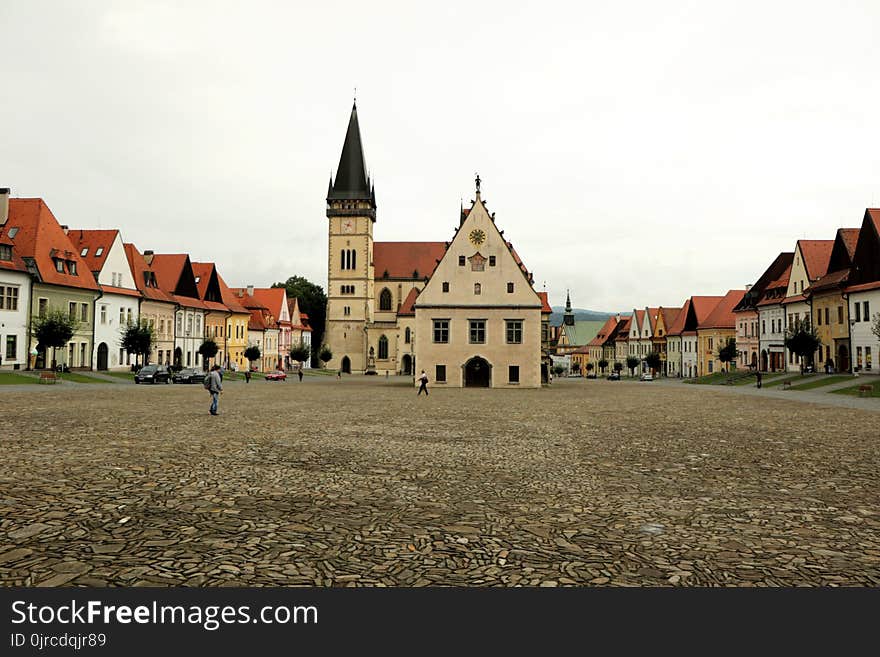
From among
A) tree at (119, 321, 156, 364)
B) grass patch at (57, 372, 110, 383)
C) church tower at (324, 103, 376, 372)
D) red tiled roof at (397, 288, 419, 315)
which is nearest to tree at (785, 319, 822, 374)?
tree at (119, 321, 156, 364)

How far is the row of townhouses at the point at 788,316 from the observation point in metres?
52.1

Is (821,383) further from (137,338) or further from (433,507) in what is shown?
(137,338)

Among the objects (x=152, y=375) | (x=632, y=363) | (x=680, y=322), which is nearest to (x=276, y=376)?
(x=152, y=375)

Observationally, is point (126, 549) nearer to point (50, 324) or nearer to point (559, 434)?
point (559, 434)

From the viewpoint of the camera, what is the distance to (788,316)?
67.4 m

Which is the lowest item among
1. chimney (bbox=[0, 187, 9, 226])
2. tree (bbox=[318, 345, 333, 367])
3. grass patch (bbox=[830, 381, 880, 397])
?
grass patch (bbox=[830, 381, 880, 397])

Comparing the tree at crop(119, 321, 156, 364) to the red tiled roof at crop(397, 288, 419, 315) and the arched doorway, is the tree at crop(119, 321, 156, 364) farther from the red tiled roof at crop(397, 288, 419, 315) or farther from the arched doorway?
the red tiled roof at crop(397, 288, 419, 315)

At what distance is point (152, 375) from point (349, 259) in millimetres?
61582

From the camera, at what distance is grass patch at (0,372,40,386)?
42.0m

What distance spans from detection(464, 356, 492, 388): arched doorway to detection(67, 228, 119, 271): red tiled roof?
32428 millimetres

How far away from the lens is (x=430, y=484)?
10422 millimetres

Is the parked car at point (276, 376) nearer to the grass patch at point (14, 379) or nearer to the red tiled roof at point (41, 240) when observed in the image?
the red tiled roof at point (41, 240)

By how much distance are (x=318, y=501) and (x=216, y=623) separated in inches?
163

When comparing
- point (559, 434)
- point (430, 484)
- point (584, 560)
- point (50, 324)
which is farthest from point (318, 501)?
point (50, 324)
